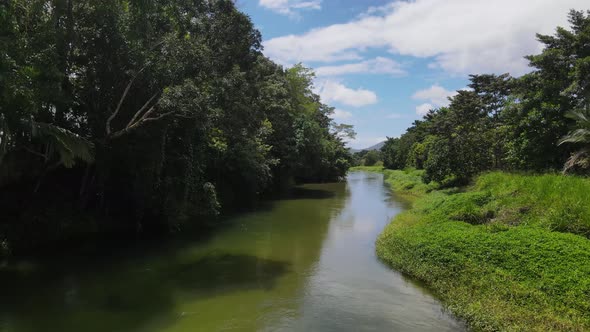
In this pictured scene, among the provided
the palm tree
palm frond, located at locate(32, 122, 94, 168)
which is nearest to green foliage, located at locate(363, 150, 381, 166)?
the palm tree

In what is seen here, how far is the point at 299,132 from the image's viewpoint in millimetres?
40031

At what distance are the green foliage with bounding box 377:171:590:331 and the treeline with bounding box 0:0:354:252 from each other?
935 cm

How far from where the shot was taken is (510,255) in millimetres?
11047

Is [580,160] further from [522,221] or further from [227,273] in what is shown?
[227,273]

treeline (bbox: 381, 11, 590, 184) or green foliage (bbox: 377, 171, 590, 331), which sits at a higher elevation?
treeline (bbox: 381, 11, 590, 184)

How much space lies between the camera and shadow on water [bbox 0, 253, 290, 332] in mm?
9680

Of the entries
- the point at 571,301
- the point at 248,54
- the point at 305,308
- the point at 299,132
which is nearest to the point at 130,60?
the point at 248,54

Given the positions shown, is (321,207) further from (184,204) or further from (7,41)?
(7,41)

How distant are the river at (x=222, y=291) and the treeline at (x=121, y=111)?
2.51m

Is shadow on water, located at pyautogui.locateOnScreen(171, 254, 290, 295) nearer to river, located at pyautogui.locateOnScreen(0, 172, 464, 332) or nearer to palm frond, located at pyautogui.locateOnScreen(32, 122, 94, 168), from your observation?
river, located at pyautogui.locateOnScreen(0, 172, 464, 332)

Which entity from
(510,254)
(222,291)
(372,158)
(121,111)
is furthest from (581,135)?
(372,158)

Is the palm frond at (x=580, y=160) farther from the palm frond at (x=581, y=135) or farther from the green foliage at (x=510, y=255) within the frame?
the green foliage at (x=510, y=255)

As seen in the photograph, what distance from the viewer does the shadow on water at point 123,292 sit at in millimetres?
9680

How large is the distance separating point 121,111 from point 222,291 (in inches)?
372
